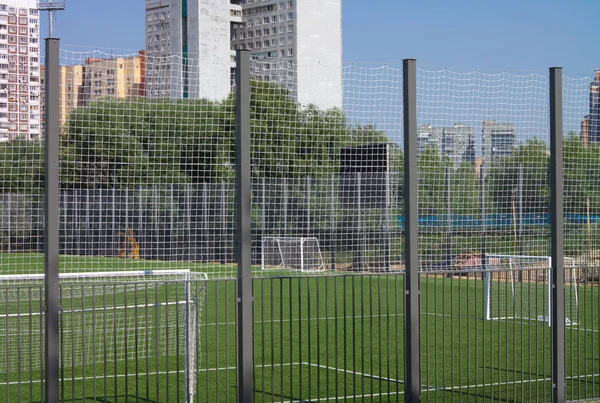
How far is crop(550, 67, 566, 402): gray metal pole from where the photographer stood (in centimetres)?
704

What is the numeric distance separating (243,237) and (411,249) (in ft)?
4.61

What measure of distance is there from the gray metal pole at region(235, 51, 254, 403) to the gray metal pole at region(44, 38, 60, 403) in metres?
1.26

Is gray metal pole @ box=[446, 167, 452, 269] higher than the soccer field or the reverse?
higher

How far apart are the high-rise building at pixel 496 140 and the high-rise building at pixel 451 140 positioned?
0.17m

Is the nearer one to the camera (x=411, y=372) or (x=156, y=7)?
(x=411, y=372)

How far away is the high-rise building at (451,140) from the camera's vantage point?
8.12 m

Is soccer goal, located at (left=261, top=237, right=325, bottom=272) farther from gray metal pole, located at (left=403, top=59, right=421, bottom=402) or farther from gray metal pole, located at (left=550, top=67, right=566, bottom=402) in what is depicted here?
gray metal pole, located at (left=403, top=59, right=421, bottom=402)

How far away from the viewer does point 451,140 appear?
8336mm

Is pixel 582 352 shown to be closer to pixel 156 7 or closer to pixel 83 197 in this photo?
pixel 83 197

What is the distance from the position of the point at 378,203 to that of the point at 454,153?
3.41m

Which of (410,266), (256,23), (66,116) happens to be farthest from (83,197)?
(256,23)

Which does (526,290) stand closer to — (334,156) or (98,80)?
(334,156)

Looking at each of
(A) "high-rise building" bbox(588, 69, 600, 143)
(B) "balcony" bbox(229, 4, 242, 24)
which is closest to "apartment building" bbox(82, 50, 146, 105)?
(A) "high-rise building" bbox(588, 69, 600, 143)

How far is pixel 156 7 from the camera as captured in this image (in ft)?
226
